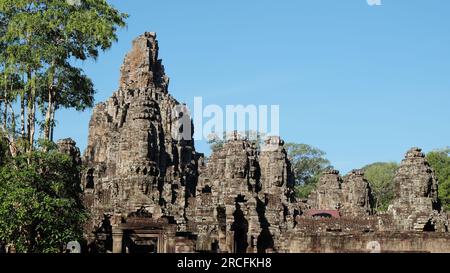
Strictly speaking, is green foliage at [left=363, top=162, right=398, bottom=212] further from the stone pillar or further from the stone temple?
the stone pillar

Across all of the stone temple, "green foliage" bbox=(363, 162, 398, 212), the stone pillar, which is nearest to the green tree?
"green foliage" bbox=(363, 162, 398, 212)

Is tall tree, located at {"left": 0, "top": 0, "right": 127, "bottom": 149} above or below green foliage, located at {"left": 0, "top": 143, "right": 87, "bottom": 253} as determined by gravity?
above

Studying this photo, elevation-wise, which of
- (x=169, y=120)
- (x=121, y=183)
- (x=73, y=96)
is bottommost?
(x=121, y=183)

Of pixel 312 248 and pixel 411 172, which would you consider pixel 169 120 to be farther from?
pixel 312 248

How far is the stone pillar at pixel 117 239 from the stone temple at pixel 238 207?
4 cm

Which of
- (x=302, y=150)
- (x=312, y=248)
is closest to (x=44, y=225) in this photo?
(x=312, y=248)

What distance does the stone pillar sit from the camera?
2256 centimetres

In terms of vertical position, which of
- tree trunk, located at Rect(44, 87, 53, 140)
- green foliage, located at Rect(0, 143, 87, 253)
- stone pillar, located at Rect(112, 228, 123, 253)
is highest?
tree trunk, located at Rect(44, 87, 53, 140)

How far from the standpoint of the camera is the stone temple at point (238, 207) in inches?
893

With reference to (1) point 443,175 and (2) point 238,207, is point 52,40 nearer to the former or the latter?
(2) point 238,207

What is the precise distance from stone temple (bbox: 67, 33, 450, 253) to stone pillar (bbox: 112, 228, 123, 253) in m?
0.04

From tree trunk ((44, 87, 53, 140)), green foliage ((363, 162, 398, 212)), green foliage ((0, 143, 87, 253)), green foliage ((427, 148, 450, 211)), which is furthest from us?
green foliage ((363, 162, 398, 212))
